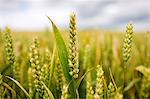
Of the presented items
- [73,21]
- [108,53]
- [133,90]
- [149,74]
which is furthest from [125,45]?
[108,53]

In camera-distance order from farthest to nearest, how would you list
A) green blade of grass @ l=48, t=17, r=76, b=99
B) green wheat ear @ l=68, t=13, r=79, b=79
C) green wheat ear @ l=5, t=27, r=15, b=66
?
green wheat ear @ l=5, t=27, r=15, b=66 → green blade of grass @ l=48, t=17, r=76, b=99 → green wheat ear @ l=68, t=13, r=79, b=79

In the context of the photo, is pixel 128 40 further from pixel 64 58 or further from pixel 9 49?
pixel 9 49

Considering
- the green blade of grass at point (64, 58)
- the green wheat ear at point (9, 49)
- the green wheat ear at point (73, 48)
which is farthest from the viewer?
the green wheat ear at point (9, 49)

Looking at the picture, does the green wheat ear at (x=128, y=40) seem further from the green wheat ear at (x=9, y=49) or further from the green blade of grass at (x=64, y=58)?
the green wheat ear at (x=9, y=49)

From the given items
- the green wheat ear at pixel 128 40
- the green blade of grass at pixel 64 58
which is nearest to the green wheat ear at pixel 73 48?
the green blade of grass at pixel 64 58

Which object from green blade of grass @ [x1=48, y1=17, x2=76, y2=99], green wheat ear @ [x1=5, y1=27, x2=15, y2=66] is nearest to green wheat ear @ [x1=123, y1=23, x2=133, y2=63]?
green blade of grass @ [x1=48, y1=17, x2=76, y2=99]

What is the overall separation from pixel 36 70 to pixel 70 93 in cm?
14

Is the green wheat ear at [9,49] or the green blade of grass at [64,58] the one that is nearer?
the green blade of grass at [64,58]

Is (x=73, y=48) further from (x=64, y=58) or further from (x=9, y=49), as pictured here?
(x=9, y=49)

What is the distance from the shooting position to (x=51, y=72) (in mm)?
1261

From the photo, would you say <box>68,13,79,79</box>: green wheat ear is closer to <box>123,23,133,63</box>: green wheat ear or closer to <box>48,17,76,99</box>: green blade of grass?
<box>48,17,76,99</box>: green blade of grass

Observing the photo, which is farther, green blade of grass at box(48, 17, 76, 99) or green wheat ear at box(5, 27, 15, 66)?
green wheat ear at box(5, 27, 15, 66)

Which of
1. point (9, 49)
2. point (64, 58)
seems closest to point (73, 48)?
point (64, 58)

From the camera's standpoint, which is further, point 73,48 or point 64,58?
point 64,58
